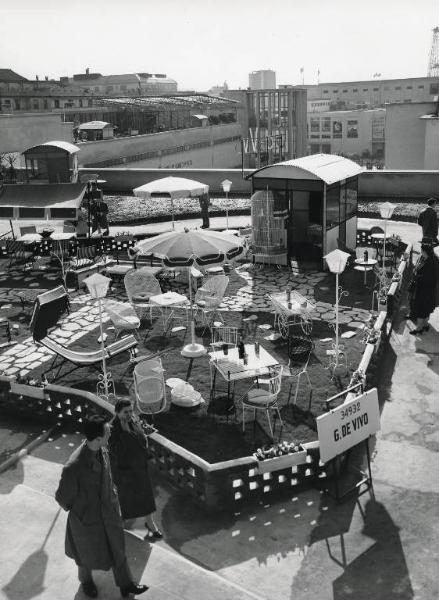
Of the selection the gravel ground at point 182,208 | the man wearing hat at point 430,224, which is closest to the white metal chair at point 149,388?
the man wearing hat at point 430,224

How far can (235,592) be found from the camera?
6180 millimetres

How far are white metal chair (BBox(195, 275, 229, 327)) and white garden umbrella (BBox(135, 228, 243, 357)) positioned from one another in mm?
1142

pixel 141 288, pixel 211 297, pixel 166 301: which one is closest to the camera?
pixel 166 301

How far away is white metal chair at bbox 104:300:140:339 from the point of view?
39.9ft

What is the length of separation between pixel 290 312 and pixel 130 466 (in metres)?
6.07

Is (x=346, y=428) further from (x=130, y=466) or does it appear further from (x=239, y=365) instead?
(x=130, y=466)

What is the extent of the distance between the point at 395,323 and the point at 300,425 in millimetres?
5138

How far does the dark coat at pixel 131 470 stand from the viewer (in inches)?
264

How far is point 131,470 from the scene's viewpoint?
6824mm

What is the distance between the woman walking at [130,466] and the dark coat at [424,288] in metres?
7.48

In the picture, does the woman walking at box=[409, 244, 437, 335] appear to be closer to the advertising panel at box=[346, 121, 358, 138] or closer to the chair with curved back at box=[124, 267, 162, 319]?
the chair with curved back at box=[124, 267, 162, 319]

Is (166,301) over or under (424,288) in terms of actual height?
under

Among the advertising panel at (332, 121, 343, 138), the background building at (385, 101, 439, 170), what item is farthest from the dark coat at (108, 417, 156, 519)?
the advertising panel at (332, 121, 343, 138)

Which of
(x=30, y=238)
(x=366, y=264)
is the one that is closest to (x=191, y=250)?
(x=366, y=264)
